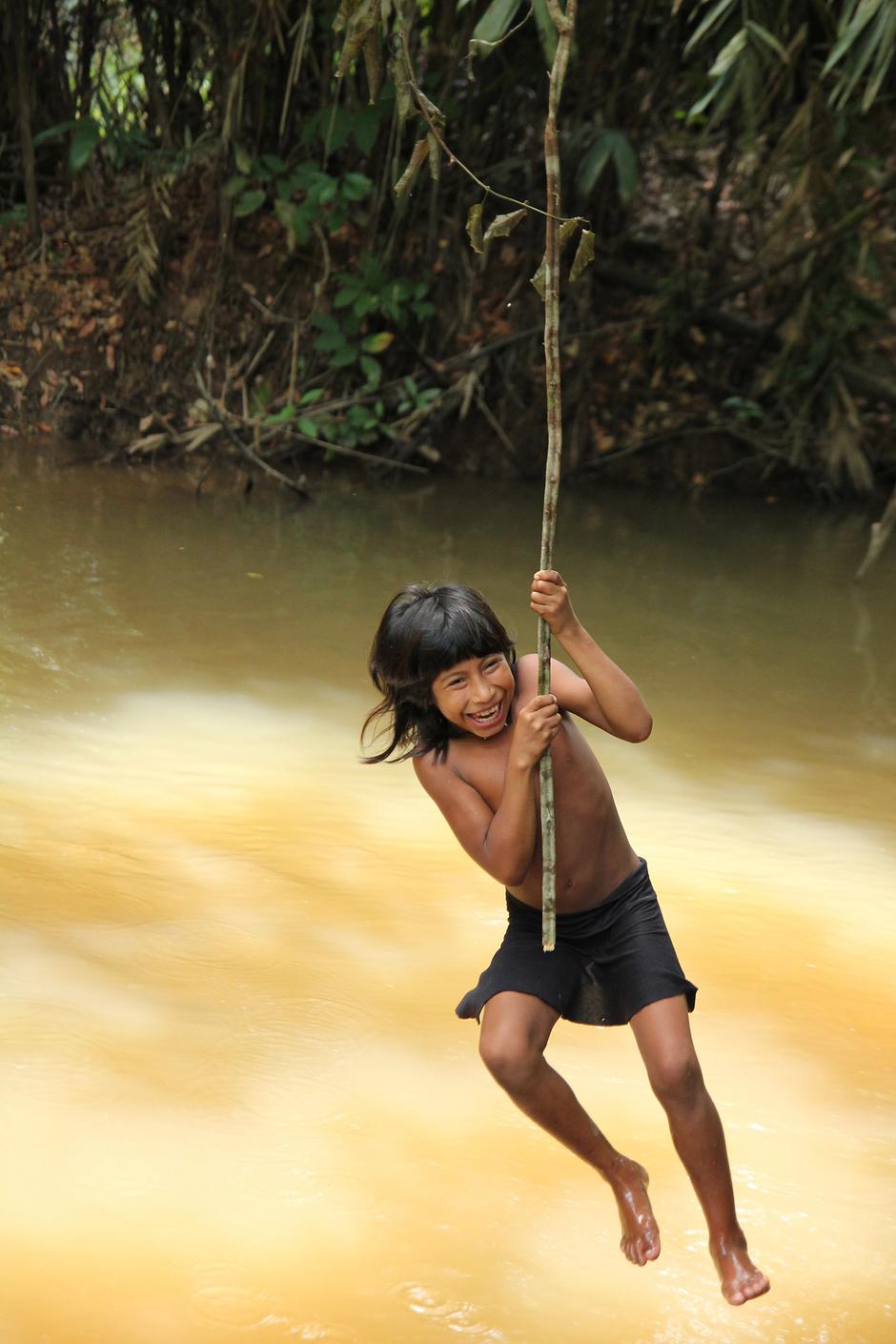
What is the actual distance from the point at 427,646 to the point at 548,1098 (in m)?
0.62

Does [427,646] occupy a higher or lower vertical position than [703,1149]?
higher

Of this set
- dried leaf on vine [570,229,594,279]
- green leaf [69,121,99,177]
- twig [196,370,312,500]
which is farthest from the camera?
green leaf [69,121,99,177]

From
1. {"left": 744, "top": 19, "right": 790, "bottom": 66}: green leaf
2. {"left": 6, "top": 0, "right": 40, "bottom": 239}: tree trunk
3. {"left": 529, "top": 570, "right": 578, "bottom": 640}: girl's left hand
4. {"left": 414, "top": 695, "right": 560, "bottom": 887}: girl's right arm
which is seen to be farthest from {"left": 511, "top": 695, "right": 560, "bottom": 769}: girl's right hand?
{"left": 6, "top": 0, "right": 40, "bottom": 239}: tree trunk

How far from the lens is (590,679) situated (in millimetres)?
2041

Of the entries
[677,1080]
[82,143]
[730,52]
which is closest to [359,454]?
[82,143]

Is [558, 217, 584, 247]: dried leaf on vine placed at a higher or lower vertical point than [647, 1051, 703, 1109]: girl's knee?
higher

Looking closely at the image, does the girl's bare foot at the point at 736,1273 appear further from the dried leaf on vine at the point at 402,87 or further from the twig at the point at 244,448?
the twig at the point at 244,448

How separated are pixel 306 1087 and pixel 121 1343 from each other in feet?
2.06

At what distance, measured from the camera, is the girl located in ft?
6.37

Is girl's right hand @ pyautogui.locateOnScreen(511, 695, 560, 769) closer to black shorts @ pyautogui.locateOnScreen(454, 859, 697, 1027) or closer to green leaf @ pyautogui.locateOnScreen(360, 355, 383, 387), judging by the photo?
black shorts @ pyautogui.locateOnScreen(454, 859, 697, 1027)

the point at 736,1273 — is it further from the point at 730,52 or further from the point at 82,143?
the point at 82,143

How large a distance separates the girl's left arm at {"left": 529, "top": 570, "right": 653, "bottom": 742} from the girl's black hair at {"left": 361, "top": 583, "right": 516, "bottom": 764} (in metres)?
0.09

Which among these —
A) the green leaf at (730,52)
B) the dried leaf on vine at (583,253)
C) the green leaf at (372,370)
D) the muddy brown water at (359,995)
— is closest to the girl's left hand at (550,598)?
the dried leaf on vine at (583,253)

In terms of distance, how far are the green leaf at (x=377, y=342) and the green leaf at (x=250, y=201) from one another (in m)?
0.88
